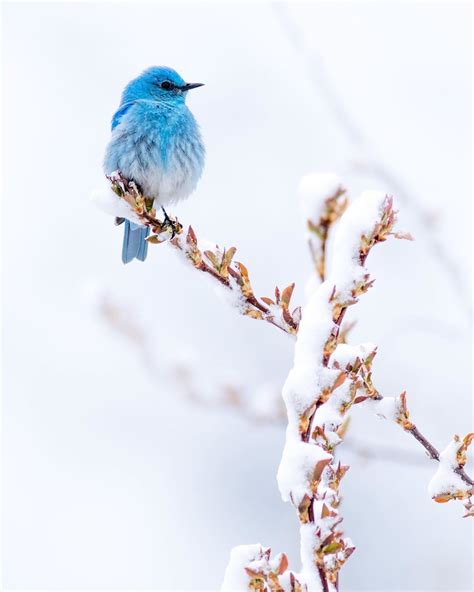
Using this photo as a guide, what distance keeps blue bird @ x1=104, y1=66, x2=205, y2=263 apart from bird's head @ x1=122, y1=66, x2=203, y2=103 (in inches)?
0.5

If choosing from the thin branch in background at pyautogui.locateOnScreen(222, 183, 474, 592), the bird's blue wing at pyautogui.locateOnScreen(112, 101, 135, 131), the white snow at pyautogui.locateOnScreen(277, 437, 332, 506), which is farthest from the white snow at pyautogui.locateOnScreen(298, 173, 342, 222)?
the bird's blue wing at pyautogui.locateOnScreen(112, 101, 135, 131)

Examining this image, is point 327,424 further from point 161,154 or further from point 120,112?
point 120,112

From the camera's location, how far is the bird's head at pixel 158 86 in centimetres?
496

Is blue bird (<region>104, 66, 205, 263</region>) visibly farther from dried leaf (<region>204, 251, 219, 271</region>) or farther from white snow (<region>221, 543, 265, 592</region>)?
white snow (<region>221, 543, 265, 592</region>)

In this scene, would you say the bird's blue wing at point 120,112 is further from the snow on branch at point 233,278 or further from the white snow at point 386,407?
the white snow at point 386,407

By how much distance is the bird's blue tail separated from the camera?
4.37m

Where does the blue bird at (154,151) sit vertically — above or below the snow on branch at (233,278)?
above

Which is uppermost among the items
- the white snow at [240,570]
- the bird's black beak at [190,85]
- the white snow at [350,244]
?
the bird's black beak at [190,85]

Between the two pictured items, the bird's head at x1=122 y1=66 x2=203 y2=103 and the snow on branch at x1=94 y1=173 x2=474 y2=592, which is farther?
the bird's head at x1=122 y1=66 x2=203 y2=103

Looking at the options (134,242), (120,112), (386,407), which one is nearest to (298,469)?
(386,407)

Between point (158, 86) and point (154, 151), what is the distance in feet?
2.88

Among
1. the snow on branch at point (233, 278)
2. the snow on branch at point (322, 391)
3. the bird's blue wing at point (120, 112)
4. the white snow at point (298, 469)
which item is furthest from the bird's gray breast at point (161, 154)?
the white snow at point (298, 469)

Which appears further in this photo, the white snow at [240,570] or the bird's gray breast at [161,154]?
the bird's gray breast at [161,154]

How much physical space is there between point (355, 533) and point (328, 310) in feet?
39.6
